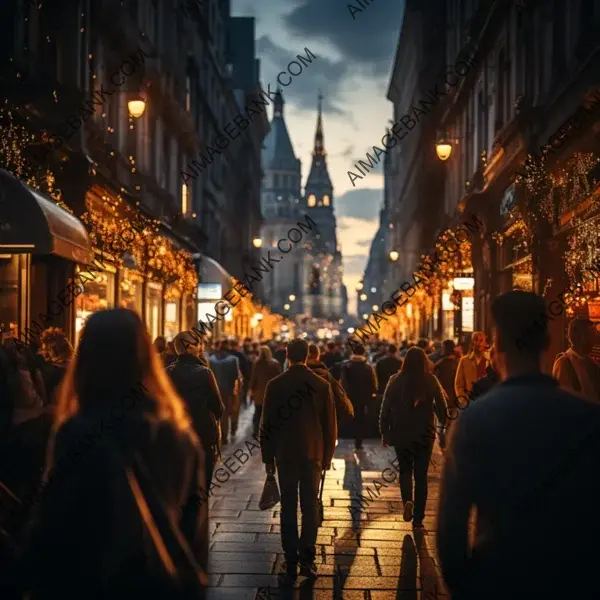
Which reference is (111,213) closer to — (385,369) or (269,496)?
(385,369)

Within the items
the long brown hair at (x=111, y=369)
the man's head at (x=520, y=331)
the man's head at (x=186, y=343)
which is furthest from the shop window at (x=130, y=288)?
the man's head at (x=520, y=331)

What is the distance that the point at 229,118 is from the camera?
197 feet

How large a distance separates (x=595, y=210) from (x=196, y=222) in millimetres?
28820

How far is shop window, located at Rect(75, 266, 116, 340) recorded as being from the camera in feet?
64.1

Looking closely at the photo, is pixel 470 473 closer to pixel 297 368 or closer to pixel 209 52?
pixel 297 368

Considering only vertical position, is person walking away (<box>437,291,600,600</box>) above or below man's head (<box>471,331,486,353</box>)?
below

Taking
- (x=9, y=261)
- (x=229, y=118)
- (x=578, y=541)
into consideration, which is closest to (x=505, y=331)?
(x=578, y=541)

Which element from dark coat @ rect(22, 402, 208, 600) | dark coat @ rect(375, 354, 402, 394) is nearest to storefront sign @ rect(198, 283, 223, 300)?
dark coat @ rect(375, 354, 402, 394)

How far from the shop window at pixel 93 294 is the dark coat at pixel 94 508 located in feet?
50.1

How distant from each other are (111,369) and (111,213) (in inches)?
752

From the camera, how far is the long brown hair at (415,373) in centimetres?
1006

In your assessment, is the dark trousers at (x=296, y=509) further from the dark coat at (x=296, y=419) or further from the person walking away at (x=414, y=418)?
the person walking away at (x=414, y=418)

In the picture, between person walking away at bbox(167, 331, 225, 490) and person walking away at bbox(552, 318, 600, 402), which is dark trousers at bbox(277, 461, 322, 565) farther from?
person walking away at bbox(552, 318, 600, 402)

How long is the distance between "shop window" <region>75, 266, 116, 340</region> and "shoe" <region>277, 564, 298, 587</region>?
1114cm
